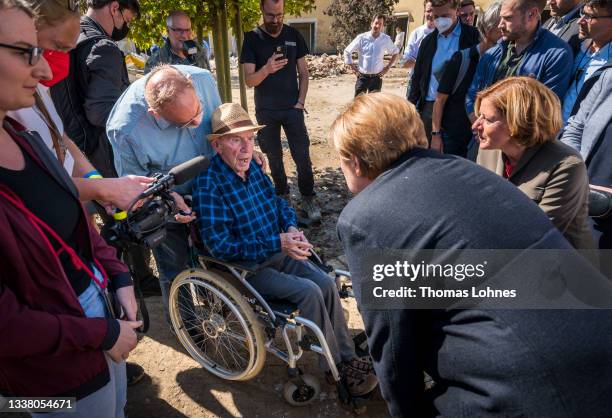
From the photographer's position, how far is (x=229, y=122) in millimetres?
2381

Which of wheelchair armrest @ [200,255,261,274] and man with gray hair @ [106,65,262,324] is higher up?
man with gray hair @ [106,65,262,324]

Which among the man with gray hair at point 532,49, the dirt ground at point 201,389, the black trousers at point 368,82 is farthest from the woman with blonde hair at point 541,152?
the black trousers at point 368,82

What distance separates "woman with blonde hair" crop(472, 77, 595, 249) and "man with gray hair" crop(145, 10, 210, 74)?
3373mm

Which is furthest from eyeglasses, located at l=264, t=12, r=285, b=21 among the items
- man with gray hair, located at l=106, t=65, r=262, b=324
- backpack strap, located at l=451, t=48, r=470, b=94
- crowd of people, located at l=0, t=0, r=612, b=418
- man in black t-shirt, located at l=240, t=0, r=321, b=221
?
man with gray hair, located at l=106, t=65, r=262, b=324

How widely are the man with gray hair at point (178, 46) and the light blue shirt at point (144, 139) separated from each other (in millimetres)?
2142

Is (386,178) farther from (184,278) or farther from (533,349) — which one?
(184,278)

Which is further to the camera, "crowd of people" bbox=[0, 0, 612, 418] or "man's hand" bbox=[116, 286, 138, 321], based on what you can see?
"man's hand" bbox=[116, 286, 138, 321]

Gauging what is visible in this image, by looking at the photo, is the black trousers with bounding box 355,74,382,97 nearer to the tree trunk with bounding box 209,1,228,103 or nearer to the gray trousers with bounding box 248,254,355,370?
the tree trunk with bounding box 209,1,228,103

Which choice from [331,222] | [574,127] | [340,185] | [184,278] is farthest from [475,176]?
[340,185]

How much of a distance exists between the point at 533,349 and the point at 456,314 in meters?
0.21

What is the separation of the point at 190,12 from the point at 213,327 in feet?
11.3

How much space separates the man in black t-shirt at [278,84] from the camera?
13.7 ft

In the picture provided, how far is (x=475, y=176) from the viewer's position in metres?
1.24

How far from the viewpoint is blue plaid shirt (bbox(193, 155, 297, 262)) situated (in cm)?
227
